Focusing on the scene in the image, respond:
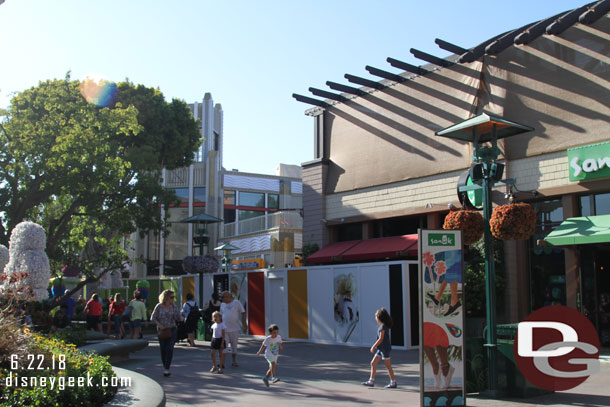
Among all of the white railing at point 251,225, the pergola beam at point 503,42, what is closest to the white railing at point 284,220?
the white railing at point 251,225

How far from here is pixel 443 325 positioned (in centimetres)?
859

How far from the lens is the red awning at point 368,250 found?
2064 cm

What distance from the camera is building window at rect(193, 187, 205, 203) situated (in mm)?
53562

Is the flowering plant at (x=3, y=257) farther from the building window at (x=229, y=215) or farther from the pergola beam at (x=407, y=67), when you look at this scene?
the building window at (x=229, y=215)

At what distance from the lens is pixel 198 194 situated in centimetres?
5375

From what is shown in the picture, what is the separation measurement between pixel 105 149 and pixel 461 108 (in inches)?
436

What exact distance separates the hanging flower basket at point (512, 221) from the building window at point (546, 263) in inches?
316

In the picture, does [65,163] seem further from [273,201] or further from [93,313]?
[273,201]

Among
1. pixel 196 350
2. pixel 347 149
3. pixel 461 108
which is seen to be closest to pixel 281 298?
pixel 196 350

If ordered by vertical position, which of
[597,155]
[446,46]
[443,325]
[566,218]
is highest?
[446,46]

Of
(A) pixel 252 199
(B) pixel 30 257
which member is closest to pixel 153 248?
(A) pixel 252 199

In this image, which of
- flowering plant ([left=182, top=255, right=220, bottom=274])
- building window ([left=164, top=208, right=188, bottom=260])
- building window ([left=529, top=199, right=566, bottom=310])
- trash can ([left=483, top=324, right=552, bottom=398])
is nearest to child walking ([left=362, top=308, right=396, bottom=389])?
trash can ([left=483, top=324, right=552, bottom=398])

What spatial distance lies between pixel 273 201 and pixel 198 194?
6.80m

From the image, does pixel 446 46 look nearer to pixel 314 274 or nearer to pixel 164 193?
pixel 314 274
